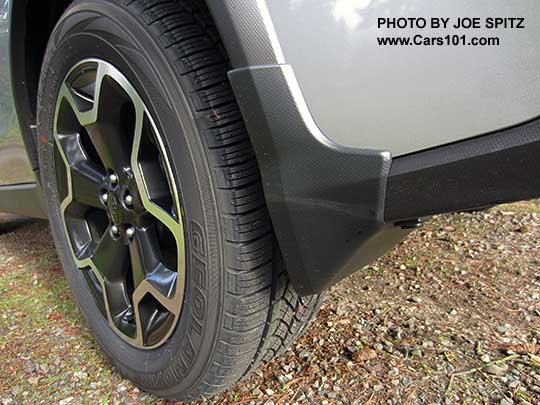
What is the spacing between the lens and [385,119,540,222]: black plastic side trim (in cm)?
77

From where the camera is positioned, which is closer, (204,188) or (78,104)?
(204,188)

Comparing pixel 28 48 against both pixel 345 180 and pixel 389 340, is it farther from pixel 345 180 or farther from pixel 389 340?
pixel 389 340

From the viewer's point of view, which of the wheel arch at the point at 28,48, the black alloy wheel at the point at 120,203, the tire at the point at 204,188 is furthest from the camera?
the wheel arch at the point at 28,48

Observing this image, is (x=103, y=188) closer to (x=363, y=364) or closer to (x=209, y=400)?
(x=209, y=400)

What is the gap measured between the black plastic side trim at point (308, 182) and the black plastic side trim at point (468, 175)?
0.04 metres

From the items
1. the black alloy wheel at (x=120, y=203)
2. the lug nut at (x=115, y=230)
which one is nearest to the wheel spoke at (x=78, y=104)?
the black alloy wheel at (x=120, y=203)

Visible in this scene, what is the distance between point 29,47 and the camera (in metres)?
1.66

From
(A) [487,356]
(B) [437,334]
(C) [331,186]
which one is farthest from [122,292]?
(A) [487,356]

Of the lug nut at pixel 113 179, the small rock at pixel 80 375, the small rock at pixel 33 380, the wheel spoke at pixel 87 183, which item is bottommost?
Answer: the small rock at pixel 80 375

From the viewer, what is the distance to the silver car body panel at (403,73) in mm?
773

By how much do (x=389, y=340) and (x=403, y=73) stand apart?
975mm

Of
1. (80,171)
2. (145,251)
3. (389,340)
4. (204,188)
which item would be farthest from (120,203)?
(389,340)

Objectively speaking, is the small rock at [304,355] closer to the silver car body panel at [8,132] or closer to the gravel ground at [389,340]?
the gravel ground at [389,340]

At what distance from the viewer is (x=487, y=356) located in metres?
1.45
